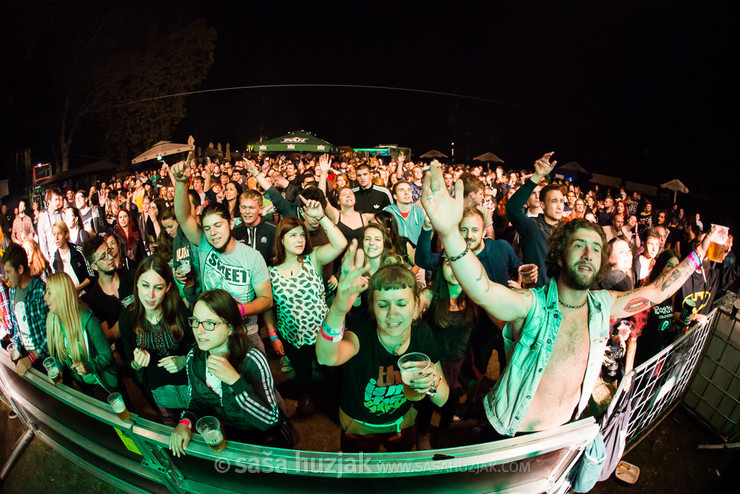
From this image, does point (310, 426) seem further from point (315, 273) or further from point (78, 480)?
point (78, 480)

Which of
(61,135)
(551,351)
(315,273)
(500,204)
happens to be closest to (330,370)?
(315,273)

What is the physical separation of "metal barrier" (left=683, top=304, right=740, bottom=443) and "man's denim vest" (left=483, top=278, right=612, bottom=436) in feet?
5.41

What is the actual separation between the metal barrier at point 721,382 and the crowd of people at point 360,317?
22 cm

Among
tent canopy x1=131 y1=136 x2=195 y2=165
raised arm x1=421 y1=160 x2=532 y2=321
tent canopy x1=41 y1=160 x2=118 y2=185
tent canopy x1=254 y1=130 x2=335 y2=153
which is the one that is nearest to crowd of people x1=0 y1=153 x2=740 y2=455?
raised arm x1=421 y1=160 x2=532 y2=321

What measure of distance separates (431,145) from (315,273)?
55.6 m

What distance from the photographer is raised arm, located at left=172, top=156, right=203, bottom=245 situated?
10.7 ft

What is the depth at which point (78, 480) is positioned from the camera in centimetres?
257

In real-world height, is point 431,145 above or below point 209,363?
below

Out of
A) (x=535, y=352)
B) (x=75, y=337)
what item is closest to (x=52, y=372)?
(x=75, y=337)

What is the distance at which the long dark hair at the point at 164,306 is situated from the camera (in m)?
2.47

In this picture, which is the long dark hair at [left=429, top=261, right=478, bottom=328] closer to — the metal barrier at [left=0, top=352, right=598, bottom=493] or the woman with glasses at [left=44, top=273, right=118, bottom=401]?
the metal barrier at [left=0, top=352, right=598, bottom=493]

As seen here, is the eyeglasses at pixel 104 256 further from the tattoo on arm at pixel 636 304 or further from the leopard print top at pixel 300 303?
the tattoo on arm at pixel 636 304

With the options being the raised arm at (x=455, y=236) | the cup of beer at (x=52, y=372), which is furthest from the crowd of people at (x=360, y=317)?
the cup of beer at (x=52, y=372)

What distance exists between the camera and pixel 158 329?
2475mm
